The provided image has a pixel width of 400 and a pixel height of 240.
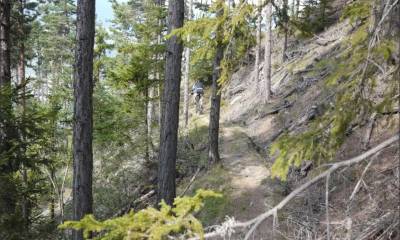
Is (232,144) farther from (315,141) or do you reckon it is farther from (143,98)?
(315,141)

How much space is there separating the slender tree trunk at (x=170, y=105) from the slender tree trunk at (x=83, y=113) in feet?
4.76

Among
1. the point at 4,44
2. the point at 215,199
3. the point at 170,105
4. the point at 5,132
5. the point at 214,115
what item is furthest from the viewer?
the point at 214,115

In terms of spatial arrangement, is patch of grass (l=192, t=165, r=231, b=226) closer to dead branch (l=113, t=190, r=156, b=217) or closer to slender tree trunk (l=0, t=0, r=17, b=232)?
dead branch (l=113, t=190, r=156, b=217)

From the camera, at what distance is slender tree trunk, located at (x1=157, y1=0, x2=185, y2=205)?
25.1 feet

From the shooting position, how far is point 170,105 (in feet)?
25.6

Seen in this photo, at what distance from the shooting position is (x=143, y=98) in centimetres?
1512

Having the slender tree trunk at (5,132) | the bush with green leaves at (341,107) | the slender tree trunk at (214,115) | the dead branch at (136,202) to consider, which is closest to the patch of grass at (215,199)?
the slender tree trunk at (214,115)

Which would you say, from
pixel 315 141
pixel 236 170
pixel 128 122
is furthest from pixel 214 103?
pixel 315 141

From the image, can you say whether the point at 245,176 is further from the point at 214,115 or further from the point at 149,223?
the point at 149,223

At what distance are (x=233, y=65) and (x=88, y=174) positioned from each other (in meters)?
3.83

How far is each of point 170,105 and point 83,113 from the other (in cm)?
169

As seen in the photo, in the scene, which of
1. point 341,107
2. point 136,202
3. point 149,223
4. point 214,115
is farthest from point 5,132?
point 341,107

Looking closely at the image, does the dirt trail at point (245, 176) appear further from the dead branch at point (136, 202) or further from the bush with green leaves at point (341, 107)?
the bush with green leaves at point (341, 107)

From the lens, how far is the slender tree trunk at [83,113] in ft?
24.1
